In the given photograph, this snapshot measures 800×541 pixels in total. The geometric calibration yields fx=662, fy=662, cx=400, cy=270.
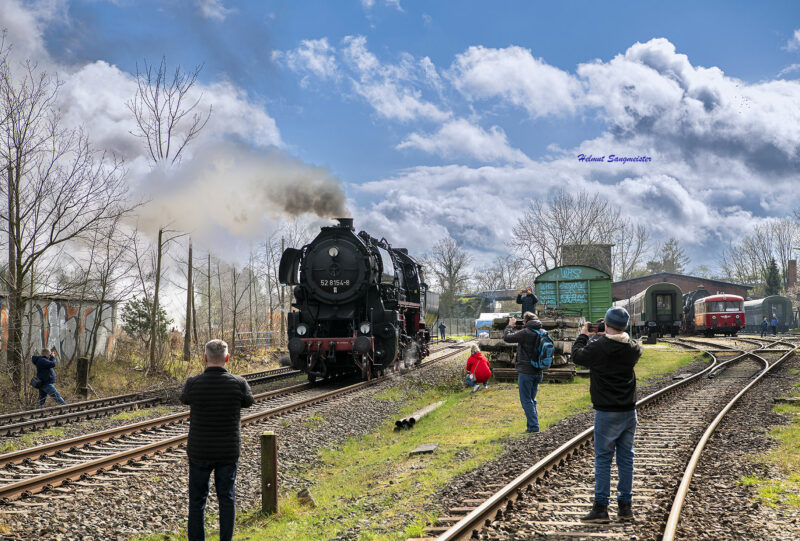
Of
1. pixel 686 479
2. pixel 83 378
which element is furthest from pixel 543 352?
pixel 83 378

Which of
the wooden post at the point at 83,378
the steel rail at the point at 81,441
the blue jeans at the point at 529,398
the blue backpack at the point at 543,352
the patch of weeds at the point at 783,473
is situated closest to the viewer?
the patch of weeds at the point at 783,473

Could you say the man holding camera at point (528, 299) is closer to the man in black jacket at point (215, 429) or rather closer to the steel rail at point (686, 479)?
the steel rail at point (686, 479)

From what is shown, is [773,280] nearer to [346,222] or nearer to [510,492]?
[346,222]

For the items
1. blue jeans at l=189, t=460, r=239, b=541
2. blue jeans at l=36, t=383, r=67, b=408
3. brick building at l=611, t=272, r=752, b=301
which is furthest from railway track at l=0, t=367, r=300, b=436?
brick building at l=611, t=272, r=752, b=301

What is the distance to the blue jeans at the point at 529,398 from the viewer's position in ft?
32.8

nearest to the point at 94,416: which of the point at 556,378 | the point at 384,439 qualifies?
the point at 384,439

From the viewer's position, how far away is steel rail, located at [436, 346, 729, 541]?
531 centimetres

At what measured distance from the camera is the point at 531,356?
1002cm

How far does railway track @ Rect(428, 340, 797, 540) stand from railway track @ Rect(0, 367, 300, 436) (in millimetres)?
8610

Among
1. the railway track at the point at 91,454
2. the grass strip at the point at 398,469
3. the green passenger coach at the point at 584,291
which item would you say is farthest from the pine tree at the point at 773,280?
the railway track at the point at 91,454

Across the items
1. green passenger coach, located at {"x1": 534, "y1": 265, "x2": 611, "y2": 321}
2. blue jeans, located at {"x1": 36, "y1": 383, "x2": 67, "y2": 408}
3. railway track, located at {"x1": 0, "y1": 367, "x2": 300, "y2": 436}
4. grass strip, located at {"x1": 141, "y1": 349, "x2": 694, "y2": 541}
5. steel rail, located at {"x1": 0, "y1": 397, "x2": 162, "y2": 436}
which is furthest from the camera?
green passenger coach, located at {"x1": 534, "y1": 265, "x2": 611, "y2": 321}

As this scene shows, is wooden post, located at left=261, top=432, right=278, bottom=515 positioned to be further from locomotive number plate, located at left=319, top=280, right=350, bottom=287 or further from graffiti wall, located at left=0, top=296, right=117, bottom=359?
graffiti wall, located at left=0, top=296, right=117, bottom=359

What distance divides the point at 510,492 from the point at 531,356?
3.92 m

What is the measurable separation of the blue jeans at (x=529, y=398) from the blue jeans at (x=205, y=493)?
5423 millimetres
